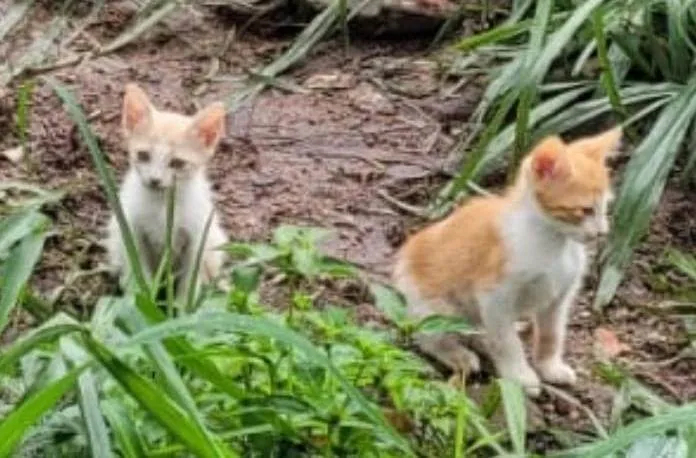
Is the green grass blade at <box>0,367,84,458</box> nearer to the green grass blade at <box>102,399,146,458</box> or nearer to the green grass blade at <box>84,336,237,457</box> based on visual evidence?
the green grass blade at <box>84,336,237,457</box>

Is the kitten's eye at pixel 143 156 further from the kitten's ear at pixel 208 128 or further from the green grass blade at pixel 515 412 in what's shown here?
the green grass blade at pixel 515 412

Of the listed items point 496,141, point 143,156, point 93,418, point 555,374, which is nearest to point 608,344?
point 555,374

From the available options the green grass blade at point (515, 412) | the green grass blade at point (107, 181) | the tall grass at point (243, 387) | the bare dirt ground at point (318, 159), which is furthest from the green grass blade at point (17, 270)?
the bare dirt ground at point (318, 159)

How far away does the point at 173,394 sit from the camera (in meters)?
3.88

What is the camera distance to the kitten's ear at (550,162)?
5.09 meters

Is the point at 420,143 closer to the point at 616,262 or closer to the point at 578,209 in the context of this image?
the point at 616,262

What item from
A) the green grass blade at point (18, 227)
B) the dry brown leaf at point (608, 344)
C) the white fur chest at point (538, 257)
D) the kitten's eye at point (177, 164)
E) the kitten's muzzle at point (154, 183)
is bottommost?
the dry brown leaf at point (608, 344)

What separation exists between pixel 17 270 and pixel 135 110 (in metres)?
1.59

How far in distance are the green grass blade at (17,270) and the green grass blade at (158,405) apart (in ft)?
1.27

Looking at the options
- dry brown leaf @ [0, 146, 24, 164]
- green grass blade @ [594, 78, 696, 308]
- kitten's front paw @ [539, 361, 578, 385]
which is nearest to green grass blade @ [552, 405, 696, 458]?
kitten's front paw @ [539, 361, 578, 385]

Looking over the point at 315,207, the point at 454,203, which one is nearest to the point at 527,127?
the point at 454,203

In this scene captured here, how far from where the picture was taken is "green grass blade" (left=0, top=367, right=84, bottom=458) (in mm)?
3670

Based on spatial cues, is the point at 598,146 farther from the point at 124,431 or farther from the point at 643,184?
the point at 124,431

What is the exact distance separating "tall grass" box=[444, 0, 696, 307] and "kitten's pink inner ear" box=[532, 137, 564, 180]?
2.23ft
